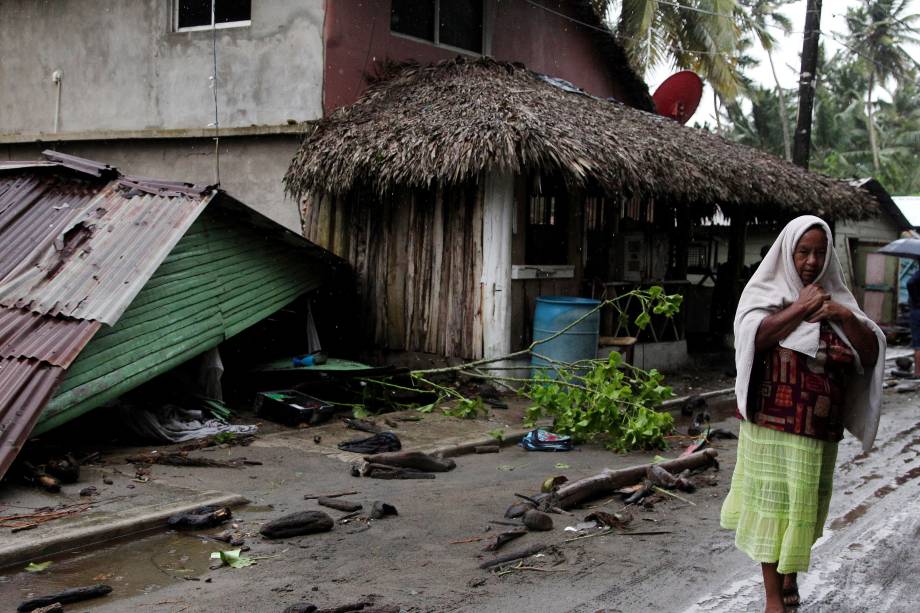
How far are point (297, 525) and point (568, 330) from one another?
602cm

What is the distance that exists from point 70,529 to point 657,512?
3688 mm

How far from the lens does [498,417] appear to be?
998cm

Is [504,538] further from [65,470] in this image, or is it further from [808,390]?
[65,470]

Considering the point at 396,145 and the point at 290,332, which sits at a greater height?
the point at 396,145

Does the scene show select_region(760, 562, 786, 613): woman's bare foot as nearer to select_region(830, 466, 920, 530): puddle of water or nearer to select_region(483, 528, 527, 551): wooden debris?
select_region(483, 528, 527, 551): wooden debris

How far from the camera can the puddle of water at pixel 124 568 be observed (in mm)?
4621

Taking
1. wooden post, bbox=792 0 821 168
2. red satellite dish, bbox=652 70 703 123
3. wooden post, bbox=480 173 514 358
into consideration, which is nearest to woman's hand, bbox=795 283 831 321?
wooden post, bbox=480 173 514 358

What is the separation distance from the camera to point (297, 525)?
18.1 ft

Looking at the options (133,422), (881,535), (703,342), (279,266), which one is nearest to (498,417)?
(279,266)

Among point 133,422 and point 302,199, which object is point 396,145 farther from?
point 133,422

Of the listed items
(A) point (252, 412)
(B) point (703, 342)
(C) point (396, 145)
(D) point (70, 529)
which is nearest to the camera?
(D) point (70, 529)

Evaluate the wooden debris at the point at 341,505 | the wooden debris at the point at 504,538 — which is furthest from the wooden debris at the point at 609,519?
the wooden debris at the point at 341,505

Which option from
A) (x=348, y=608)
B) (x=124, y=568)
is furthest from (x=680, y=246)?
(x=348, y=608)

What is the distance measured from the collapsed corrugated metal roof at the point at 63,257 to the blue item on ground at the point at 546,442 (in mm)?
3689
